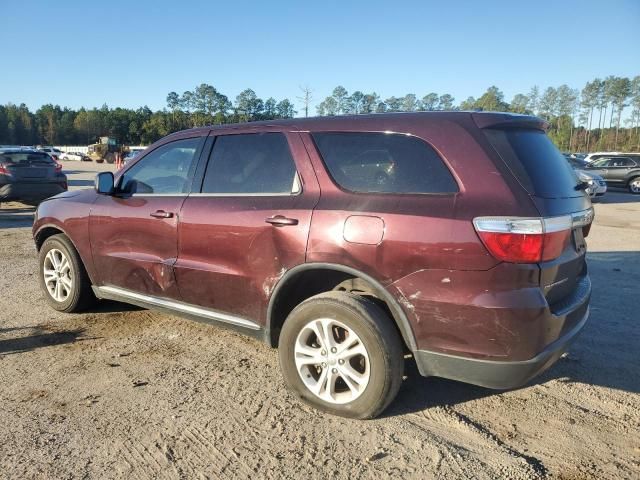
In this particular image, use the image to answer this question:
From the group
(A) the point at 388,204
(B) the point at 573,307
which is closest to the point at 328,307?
(A) the point at 388,204

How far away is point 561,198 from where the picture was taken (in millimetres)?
2721

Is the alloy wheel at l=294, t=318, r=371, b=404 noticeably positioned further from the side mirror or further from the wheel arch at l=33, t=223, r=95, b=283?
the wheel arch at l=33, t=223, r=95, b=283

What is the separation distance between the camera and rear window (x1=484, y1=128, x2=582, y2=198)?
103 inches

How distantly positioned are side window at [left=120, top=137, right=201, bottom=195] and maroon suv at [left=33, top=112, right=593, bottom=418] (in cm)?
3

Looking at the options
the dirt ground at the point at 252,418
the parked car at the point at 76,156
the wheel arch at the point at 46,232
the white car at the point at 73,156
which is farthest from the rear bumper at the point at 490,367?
the white car at the point at 73,156

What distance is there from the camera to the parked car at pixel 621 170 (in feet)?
74.1

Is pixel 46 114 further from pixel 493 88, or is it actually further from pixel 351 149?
pixel 351 149

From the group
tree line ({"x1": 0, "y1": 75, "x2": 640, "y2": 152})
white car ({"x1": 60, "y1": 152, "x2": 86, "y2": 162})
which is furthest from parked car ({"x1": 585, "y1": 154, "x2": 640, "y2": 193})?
white car ({"x1": 60, "y1": 152, "x2": 86, "y2": 162})

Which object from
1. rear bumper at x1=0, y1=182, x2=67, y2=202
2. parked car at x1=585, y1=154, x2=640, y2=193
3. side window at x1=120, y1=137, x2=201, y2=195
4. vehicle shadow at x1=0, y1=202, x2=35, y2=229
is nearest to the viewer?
side window at x1=120, y1=137, x2=201, y2=195

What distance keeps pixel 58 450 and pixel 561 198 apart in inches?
119

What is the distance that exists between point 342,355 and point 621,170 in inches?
975

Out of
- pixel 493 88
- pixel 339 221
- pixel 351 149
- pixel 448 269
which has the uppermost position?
pixel 493 88

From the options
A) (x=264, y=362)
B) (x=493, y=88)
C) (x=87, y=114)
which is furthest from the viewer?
(x=87, y=114)

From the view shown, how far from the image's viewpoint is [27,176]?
1153 cm
